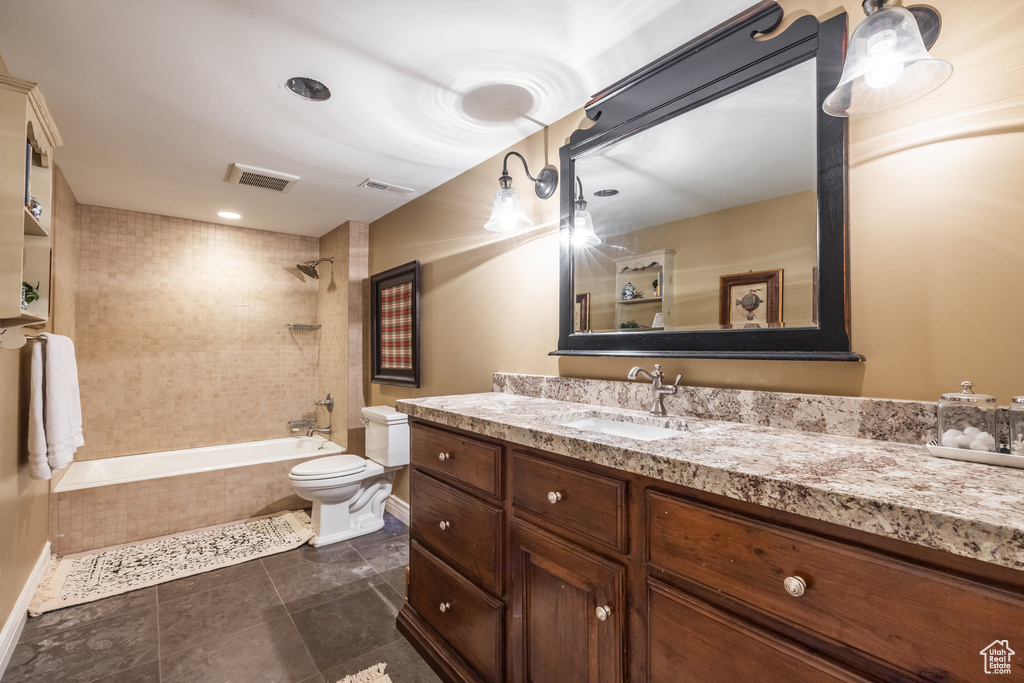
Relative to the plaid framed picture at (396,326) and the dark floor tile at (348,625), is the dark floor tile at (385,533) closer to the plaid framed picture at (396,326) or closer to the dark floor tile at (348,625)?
the dark floor tile at (348,625)

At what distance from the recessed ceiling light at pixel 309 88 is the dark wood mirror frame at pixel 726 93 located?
1.05m

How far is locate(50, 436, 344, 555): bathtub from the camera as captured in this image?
9.32 ft

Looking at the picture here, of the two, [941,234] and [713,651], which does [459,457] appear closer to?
[713,651]

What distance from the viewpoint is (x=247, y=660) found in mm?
1876

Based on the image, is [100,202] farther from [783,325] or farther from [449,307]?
[783,325]

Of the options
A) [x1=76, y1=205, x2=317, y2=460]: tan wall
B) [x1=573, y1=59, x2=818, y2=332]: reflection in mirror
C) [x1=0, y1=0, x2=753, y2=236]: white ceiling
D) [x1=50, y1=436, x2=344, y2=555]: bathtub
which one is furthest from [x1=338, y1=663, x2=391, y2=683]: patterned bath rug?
[x1=76, y1=205, x2=317, y2=460]: tan wall

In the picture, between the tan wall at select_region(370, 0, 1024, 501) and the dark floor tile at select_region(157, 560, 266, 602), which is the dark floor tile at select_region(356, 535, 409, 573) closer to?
the dark floor tile at select_region(157, 560, 266, 602)

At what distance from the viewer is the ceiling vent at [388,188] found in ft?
9.56

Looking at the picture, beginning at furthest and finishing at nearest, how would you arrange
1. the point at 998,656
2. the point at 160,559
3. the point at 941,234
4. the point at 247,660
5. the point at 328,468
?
the point at 328,468, the point at 160,559, the point at 247,660, the point at 941,234, the point at 998,656

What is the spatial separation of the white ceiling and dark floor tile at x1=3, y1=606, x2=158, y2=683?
232 cm

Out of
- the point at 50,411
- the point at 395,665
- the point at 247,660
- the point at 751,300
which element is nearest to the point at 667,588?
the point at 751,300

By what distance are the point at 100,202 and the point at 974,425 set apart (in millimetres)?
4828

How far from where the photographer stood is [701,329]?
5.08ft

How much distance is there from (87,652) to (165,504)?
51.9 inches
